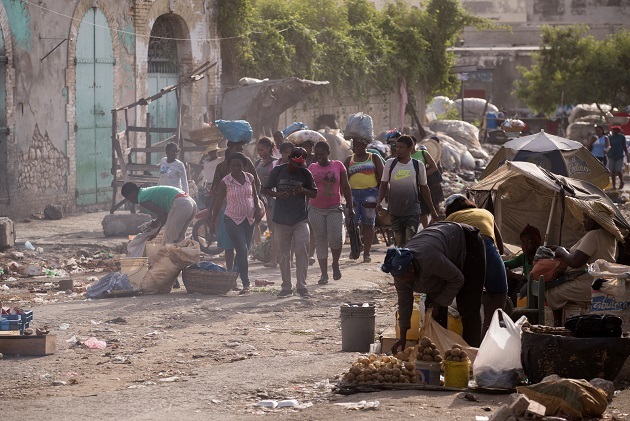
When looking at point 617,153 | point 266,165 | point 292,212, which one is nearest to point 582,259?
point 292,212

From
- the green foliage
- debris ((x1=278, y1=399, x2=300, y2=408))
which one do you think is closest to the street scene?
debris ((x1=278, y1=399, x2=300, y2=408))

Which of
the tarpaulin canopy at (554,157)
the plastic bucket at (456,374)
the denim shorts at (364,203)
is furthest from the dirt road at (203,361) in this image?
the tarpaulin canopy at (554,157)

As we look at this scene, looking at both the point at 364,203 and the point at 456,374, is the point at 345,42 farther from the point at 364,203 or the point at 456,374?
the point at 456,374

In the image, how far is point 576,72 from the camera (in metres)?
49.5

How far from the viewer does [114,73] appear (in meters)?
22.7

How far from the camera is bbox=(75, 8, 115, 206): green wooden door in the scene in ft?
71.5

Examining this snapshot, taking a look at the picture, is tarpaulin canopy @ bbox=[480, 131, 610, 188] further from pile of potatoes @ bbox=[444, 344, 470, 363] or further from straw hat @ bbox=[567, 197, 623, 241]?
pile of potatoes @ bbox=[444, 344, 470, 363]

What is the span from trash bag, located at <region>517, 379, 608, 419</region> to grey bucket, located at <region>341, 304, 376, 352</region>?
2.46 meters

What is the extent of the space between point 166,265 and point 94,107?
9913 mm

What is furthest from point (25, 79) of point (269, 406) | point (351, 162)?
point (269, 406)

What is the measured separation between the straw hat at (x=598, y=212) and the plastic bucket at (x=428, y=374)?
268 cm

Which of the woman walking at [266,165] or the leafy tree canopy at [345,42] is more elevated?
the leafy tree canopy at [345,42]

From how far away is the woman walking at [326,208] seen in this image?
43.9 ft

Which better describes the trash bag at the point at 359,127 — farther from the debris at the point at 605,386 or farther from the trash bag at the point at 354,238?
the debris at the point at 605,386
